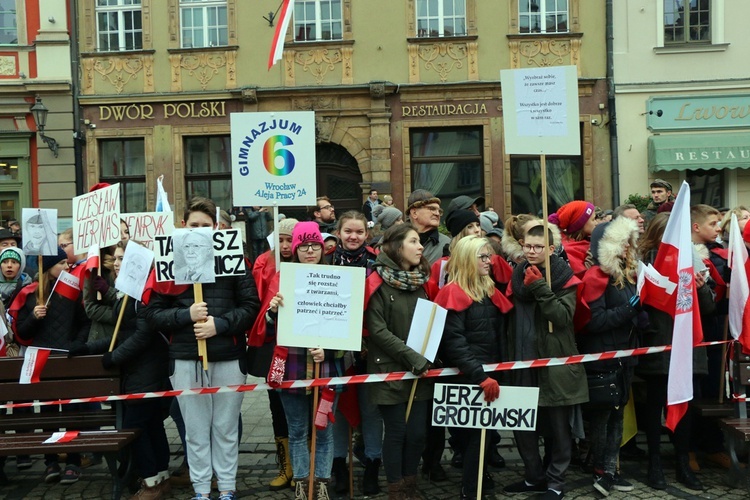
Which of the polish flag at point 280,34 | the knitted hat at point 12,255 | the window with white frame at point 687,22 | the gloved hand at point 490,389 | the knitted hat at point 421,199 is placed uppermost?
the window with white frame at point 687,22

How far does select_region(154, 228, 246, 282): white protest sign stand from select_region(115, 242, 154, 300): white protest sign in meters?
0.36

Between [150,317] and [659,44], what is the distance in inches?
582

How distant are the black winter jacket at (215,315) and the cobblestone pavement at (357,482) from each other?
3.70 ft

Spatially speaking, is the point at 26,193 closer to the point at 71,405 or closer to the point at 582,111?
the point at 582,111

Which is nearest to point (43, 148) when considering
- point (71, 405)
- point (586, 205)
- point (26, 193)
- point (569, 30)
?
point (26, 193)

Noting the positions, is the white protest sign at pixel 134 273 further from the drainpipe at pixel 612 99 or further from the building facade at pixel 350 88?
the drainpipe at pixel 612 99

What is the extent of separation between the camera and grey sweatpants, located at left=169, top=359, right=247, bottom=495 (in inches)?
213

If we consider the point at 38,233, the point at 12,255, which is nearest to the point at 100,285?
the point at 38,233

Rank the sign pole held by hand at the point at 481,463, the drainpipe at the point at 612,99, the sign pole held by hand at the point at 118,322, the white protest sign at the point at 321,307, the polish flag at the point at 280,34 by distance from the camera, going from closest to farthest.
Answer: the sign pole held by hand at the point at 481,463
the white protest sign at the point at 321,307
the sign pole held by hand at the point at 118,322
the polish flag at the point at 280,34
the drainpipe at the point at 612,99

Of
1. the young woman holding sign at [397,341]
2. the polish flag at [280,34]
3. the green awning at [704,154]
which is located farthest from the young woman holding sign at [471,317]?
the green awning at [704,154]

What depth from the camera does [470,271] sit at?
5422mm

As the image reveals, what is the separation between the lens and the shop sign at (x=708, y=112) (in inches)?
670

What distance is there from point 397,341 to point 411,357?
0.14 meters

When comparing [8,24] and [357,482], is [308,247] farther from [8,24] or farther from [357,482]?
[8,24]
